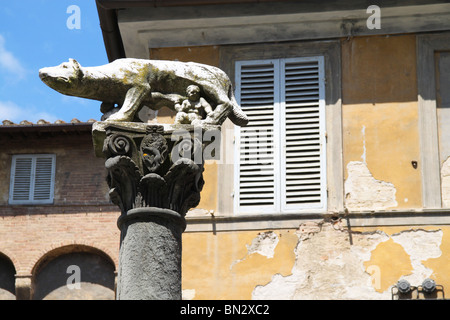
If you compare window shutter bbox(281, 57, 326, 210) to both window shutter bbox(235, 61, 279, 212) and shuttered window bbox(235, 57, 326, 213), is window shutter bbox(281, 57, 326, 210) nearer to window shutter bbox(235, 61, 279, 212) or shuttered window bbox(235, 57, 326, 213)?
shuttered window bbox(235, 57, 326, 213)

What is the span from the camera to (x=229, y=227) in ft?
43.0

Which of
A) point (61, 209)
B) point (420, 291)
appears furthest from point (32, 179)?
point (420, 291)

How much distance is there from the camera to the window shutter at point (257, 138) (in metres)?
13.3

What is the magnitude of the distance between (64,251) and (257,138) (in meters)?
9.65

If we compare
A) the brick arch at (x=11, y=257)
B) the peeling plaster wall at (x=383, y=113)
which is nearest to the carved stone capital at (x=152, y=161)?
the peeling plaster wall at (x=383, y=113)

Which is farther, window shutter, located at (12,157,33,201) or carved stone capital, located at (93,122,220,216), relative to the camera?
window shutter, located at (12,157,33,201)

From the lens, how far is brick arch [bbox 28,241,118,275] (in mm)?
21891

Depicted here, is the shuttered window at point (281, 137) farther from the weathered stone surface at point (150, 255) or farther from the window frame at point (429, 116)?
the weathered stone surface at point (150, 255)

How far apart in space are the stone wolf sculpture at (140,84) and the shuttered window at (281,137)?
466 cm

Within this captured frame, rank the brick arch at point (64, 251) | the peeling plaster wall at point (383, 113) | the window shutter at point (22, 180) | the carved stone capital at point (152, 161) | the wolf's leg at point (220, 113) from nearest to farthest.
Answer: the carved stone capital at point (152, 161) → the wolf's leg at point (220, 113) → the peeling plaster wall at point (383, 113) → the brick arch at point (64, 251) → the window shutter at point (22, 180)

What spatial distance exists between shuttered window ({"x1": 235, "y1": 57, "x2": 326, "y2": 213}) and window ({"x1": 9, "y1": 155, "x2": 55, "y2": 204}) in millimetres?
10252

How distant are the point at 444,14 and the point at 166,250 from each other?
24.1 ft

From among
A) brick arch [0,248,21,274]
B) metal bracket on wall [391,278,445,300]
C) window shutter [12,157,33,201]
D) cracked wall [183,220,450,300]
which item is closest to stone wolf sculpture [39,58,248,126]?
cracked wall [183,220,450,300]
